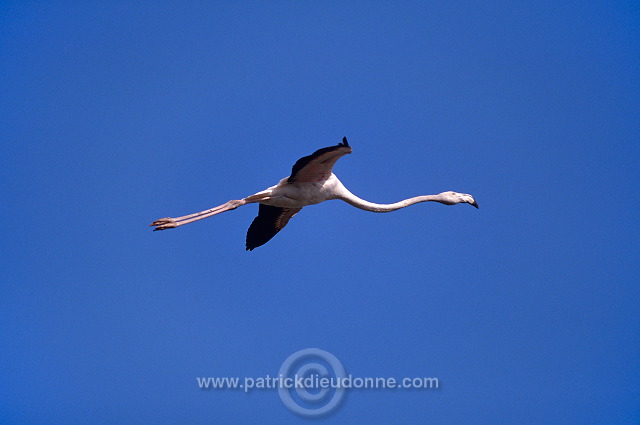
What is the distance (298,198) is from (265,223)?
2.10 m

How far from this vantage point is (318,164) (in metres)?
16.7

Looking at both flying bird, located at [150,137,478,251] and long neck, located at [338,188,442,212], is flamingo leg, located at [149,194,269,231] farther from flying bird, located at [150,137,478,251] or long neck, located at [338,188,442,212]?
long neck, located at [338,188,442,212]

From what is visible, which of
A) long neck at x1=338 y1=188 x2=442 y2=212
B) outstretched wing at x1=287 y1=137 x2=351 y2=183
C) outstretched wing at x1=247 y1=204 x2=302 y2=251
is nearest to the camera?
outstretched wing at x1=287 y1=137 x2=351 y2=183

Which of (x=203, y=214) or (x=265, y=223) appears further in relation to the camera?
(x=265, y=223)

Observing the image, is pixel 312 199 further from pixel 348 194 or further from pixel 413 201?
pixel 413 201

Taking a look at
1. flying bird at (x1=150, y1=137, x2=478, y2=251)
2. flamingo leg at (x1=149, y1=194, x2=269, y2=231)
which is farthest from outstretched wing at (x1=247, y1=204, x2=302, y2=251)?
flamingo leg at (x1=149, y1=194, x2=269, y2=231)

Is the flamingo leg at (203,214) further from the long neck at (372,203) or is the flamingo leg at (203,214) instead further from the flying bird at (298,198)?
the long neck at (372,203)

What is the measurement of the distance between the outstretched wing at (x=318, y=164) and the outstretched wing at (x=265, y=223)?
1.98m

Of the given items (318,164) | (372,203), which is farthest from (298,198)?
(372,203)

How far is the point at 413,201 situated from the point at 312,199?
286 cm

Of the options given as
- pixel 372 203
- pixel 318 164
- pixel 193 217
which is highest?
pixel 372 203

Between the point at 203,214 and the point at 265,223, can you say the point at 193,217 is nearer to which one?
the point at 203,214

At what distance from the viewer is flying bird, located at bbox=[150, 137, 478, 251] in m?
16.1

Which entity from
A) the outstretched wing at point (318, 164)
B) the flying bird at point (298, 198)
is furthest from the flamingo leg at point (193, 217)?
the outstretched wing at point (318, 164)
